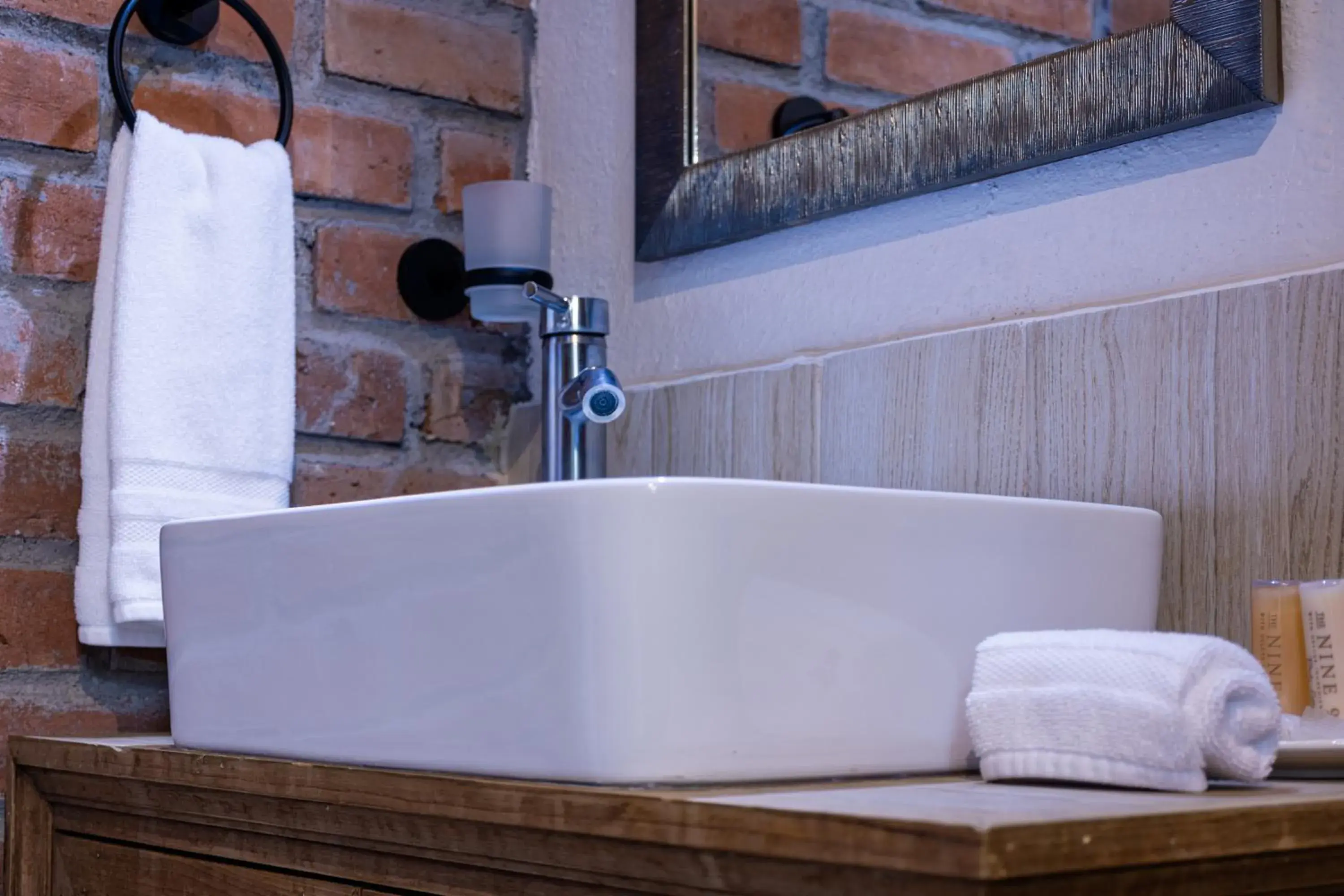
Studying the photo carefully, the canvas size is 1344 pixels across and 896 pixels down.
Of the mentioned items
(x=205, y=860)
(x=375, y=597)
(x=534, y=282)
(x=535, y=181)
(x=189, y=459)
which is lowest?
(x=205, y=860)

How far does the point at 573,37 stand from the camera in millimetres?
1562

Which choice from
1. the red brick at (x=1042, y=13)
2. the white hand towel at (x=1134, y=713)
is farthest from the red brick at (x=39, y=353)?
the white hand towel at (x=1134, y=713)

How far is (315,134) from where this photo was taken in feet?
4.83

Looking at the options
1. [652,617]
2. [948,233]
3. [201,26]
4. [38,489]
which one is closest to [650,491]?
[652,617]

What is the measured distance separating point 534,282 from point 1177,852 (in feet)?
3.01

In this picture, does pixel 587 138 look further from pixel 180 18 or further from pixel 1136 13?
pixel 1136 13

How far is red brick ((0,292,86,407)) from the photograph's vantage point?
130 centimetres

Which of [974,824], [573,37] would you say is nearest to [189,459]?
[573,37]

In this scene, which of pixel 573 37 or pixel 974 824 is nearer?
pixel 974 824

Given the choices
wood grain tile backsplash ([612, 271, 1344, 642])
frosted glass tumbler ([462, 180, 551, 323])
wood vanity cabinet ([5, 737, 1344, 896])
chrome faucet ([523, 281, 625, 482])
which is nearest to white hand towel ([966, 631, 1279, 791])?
wood vanity cabinet ([5, 737, 1344, 896])

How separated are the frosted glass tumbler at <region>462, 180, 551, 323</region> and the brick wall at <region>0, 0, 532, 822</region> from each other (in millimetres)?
106

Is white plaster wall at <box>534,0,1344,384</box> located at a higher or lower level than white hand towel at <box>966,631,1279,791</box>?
higher

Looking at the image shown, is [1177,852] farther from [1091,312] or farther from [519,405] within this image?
[519,405]

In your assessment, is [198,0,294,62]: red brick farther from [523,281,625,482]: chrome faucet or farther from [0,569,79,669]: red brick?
[0,569,79,669]: red brick
